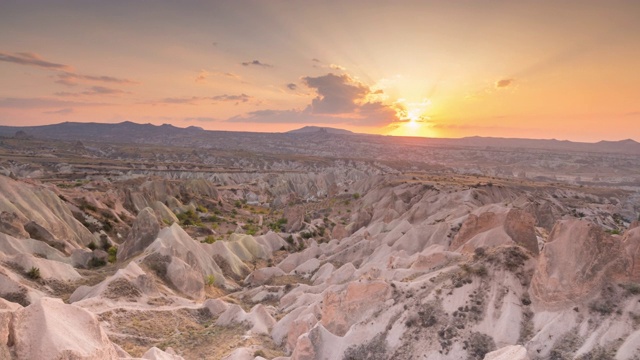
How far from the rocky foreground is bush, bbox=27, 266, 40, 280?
0.09m

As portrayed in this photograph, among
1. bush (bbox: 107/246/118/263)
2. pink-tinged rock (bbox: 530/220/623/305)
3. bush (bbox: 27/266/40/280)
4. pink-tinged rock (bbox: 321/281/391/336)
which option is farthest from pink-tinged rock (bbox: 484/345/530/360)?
bush (bbox: 107/246/118/263)

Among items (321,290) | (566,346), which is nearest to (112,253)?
(321,290)

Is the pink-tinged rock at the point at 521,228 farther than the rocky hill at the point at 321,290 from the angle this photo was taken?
Yes

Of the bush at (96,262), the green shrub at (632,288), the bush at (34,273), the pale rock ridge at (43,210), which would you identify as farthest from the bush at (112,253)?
the green shrub at (632,288)

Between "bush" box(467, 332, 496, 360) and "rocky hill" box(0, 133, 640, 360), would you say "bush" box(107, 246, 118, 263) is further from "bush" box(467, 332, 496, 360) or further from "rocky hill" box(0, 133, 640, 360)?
"bush" box(467, 332, 496, 360)

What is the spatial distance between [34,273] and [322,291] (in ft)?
75.0

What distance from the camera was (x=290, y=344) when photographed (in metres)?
25.9

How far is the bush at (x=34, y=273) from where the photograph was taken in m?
31.7

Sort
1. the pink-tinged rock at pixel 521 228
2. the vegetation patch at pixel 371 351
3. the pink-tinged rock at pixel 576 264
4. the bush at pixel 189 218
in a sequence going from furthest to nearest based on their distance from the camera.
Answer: the bush at pixel 189 218, the pink-tinged rock at pixel 521 228, the vegetation patch at pixel 371 351, the pink-tinged rock at pixel 576 264

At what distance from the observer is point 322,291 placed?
35875 millimetres

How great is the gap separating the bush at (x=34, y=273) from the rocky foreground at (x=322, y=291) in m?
0.09

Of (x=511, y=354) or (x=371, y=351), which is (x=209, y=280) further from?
(x=511, y=354)

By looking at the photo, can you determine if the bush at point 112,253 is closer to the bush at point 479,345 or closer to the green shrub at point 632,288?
the bush at point 479,345

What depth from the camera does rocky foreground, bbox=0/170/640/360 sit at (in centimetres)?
A: 1864
